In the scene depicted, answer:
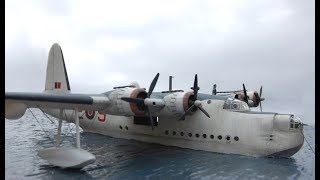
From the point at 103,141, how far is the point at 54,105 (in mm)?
8300

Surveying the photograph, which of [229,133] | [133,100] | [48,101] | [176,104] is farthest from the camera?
[229,133]

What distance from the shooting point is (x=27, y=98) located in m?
13.5

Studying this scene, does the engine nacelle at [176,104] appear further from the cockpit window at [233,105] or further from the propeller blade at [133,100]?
the cockpit window at [233,105]

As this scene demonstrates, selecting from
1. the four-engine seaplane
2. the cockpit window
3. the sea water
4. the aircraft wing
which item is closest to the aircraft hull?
the four-engine seaplane

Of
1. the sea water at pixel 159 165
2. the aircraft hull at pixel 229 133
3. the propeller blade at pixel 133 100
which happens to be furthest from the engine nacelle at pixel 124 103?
the aircraft hull at pixel 229 133

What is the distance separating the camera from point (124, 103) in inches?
639

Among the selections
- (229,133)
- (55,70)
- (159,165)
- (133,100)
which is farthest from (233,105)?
(55,70)

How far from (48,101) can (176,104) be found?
24.4 feet

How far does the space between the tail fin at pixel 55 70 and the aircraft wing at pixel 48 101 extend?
5.81 meters

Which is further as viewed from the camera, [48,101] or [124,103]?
[124,103]

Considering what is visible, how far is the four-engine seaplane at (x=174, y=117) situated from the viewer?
14500mm

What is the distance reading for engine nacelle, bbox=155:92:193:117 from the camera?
17766 mm

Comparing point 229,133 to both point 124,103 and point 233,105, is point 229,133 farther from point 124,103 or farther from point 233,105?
point 124,103

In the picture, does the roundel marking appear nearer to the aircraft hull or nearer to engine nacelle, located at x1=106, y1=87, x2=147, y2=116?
the aircraft hull
